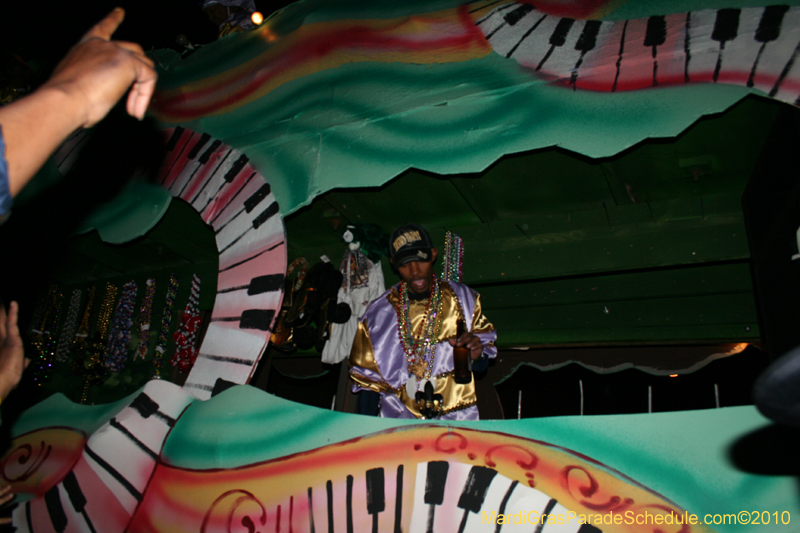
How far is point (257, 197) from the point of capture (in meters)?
2.71

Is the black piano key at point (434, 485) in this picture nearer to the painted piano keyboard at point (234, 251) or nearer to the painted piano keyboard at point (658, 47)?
the painted piano keyboard at point (234, 251)

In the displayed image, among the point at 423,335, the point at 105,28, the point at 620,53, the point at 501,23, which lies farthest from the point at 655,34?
the point at 105,28

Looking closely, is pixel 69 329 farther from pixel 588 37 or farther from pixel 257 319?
pixel 588 37

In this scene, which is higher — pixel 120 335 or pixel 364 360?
pixel 120 335

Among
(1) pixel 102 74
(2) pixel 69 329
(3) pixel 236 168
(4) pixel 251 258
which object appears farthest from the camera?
(2) pixel 69 329

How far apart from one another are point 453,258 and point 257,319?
4.64 feet

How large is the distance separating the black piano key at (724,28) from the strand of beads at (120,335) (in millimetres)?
4410

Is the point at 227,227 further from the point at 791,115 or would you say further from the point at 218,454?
the point at 791,115

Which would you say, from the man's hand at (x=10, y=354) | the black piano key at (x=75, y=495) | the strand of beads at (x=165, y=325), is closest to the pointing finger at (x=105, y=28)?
the man's hand at (x=10, y=354)

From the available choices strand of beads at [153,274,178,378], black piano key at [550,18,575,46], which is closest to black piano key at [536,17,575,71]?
black piano key at [550,18,575,46]

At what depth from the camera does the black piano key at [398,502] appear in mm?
1754

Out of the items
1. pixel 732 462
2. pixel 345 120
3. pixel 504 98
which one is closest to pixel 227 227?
pixel 345 120

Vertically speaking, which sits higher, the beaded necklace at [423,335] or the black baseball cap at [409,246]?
the black baseball cap at [409,246]

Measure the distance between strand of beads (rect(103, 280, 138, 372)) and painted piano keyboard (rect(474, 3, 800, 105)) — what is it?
3.70m
